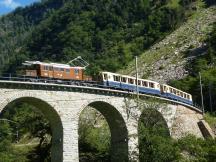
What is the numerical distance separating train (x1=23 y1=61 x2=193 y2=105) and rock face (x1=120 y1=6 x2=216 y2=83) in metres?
31.7

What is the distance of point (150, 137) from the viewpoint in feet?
154

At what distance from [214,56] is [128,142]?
170ft

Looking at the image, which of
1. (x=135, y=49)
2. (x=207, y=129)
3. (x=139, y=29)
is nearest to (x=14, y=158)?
(x=207, y=129)

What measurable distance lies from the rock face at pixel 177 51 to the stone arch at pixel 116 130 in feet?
139

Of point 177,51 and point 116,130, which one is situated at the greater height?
point 177,51

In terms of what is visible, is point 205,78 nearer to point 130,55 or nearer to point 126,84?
point 126,84

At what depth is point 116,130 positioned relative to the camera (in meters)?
54.9

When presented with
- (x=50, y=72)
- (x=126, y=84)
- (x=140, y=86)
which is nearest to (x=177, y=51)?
(x=140, y=86)

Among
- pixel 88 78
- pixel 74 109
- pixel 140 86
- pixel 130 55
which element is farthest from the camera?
pixel 130 55

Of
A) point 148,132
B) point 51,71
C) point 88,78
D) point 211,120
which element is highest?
point 88,78

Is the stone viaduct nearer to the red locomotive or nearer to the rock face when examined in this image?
the red locomotive

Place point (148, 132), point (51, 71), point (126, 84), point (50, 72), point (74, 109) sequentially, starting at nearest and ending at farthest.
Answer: point (74, 109)
point (148, 132)
point (50, 72)
point (51, 71)
point (126, 84)

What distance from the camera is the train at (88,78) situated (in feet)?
156

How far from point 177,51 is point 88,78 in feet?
197
